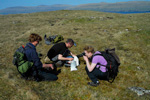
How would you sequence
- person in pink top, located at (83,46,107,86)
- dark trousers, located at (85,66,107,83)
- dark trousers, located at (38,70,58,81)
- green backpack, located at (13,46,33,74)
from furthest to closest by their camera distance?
dark trousers, located at (38,70,58,81) < dark trousers, located at (85,66,107,83) < person in pink top, located at (83,46,107,86) < green backpack, located at (13,46,33,74)

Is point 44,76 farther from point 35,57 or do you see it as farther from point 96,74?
point 96,74

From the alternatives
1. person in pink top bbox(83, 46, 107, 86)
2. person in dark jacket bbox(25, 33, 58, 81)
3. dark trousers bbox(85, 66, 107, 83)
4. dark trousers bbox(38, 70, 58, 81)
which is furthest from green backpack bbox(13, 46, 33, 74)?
dark trousers bbox(85, 66, 107, 83)

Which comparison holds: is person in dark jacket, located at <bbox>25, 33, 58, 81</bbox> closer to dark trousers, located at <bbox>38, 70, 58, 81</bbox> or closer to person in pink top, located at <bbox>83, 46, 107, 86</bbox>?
dark trousers, located at <bbox>38, 70, 58, 81</bbox>

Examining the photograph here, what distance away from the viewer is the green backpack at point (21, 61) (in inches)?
194

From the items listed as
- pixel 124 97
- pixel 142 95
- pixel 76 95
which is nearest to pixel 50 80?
pixel 76 95

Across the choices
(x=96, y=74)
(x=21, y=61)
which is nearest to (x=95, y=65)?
(x=96, y=74)

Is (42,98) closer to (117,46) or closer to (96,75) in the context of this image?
(96,75)

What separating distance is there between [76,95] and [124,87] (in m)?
2.91

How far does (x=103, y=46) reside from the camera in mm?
12219

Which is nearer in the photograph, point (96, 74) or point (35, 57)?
point (35, 57)

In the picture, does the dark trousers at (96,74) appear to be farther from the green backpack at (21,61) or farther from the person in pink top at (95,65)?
the green backpack at (21,61)

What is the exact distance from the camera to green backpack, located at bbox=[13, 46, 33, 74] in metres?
4.93

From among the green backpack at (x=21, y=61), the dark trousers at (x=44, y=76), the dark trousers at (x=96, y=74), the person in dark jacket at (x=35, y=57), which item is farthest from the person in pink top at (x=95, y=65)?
the green backpack at (x=21, y=61)

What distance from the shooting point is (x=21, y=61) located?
5.02 metres
